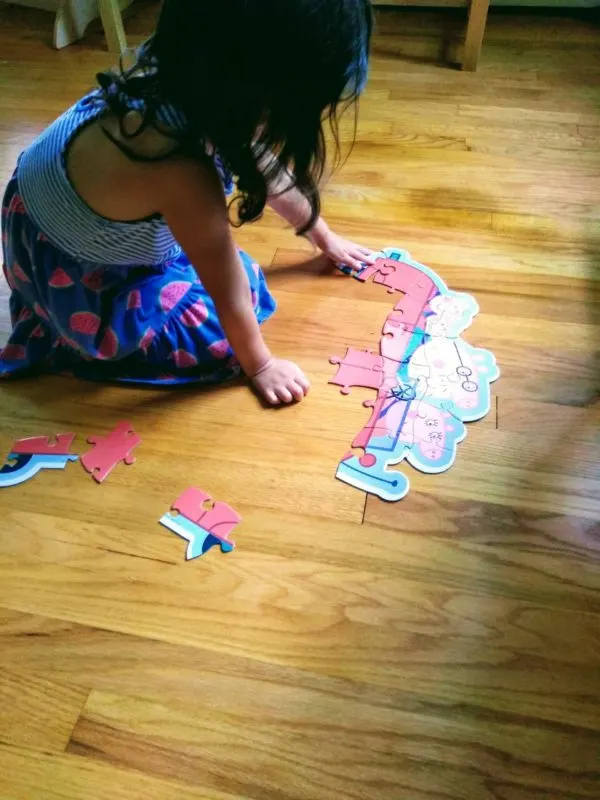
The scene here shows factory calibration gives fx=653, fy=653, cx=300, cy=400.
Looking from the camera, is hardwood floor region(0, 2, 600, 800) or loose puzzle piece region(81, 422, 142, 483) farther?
loose puzzle piece region(81, 422, 142, 483)

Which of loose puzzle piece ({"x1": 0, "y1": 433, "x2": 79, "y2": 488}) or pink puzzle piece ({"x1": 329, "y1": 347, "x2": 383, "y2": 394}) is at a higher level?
pink puzzle piece ({"x1": 329, "y1": 347, "x2": 383, "y2": 394})

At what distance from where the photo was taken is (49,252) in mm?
947

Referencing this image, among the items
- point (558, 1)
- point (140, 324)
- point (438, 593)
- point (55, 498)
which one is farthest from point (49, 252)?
point (558, 1)

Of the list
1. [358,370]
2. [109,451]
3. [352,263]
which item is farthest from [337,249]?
[109,451]

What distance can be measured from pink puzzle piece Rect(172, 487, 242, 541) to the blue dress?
0.22m

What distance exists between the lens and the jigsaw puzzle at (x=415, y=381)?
2.99ft

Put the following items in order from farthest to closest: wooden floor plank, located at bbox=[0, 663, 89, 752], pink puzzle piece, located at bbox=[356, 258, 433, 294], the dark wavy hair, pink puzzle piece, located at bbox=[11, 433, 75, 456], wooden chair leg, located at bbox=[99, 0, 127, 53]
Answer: wooden chair leg, located at bbox=[99, 0, 127, 53], pink puzzle piece, located at bbox=[356, 258, 433, 294], pink puzzle piece, located at bbox=[11, 433, 75, 456], wooden floor plank, located at bbox=[0, 663, 89, 752], the dark wavy hair

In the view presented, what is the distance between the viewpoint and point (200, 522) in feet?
2.85

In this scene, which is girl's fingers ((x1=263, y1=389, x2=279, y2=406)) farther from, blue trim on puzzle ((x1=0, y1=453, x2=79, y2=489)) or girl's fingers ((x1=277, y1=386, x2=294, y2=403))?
blue trim on puzzle ((x1=0, y1=453, x2=79, y2=489))

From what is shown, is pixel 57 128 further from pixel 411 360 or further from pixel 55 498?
pixel 411 360

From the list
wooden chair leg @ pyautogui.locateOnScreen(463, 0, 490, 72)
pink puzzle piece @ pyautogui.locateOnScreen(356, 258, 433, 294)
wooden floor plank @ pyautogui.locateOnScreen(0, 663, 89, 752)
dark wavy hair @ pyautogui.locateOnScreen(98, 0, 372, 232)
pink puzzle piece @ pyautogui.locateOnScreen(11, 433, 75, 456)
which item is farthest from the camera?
wooden chair leg @ pyautogui.locateOnScreen(463, 0, 490, 72)

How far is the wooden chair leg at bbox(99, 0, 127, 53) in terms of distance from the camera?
172 centimetres

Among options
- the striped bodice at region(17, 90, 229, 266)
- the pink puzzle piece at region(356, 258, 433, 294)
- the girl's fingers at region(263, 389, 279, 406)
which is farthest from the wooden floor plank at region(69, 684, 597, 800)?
the pink puzzle piece at region(356, 258, 433, 294)

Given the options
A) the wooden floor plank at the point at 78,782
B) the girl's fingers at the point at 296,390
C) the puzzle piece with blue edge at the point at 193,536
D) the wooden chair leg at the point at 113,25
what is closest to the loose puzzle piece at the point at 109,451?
the puzzle piece with blue edge at the point at 193,536
